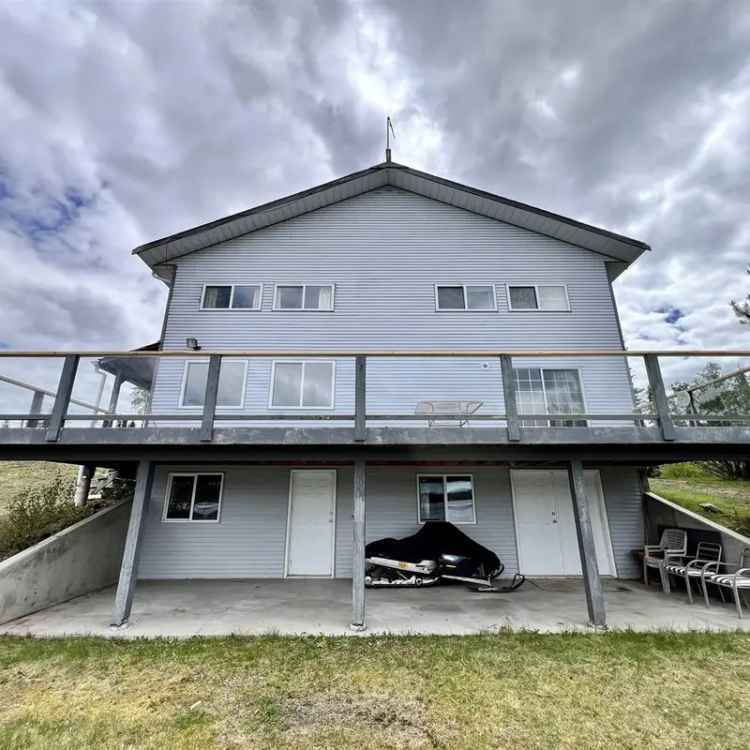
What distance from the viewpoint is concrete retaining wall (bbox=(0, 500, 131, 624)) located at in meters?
5.71

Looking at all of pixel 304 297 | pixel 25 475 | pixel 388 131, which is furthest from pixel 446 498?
pixel 25 475

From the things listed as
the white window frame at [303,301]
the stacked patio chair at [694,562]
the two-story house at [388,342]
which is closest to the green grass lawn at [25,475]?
the two-story house at [388,342]

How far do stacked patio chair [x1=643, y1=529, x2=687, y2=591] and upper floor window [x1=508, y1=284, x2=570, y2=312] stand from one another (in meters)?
5.26

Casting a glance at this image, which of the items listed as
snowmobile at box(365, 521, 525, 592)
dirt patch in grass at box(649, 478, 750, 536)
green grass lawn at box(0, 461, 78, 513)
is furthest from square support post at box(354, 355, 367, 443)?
green grass lawn at box(0, 461, 78, 513)

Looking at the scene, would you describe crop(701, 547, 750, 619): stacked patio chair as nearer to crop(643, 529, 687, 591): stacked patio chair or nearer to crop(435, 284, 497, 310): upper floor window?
crop(643, 529, 687, 591): stacked patio chair

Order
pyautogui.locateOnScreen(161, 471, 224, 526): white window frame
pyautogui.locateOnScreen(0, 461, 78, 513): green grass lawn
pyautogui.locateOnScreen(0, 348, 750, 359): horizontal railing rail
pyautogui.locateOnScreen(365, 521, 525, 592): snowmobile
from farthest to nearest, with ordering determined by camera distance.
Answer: pyautogui.locateOnScreen(0, 461, 78, 513): green grass lawn < pyautogui.locateOnScreen(161, 471, 224, 526): white window frame < pyautogui.locateOnScreen(365, 521, 525, 592): snowmobile < pyautogui.locateOnScreen(0, 348, 750, 359): horizontal railing rail

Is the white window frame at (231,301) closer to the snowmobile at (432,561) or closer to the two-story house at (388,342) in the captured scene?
the two-story house at (388,342)

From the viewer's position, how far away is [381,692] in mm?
3557

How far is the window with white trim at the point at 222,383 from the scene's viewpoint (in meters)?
6.73

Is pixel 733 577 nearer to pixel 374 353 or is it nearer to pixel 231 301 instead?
pixel 374 353

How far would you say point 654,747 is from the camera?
109 inches

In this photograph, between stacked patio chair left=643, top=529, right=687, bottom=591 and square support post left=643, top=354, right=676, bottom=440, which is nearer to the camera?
square support post left=643, top=354, right=676, bottom=440

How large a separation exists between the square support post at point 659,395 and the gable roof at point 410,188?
5.08 meters

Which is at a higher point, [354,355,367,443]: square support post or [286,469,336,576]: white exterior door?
[354,355,367,443]: square support post
